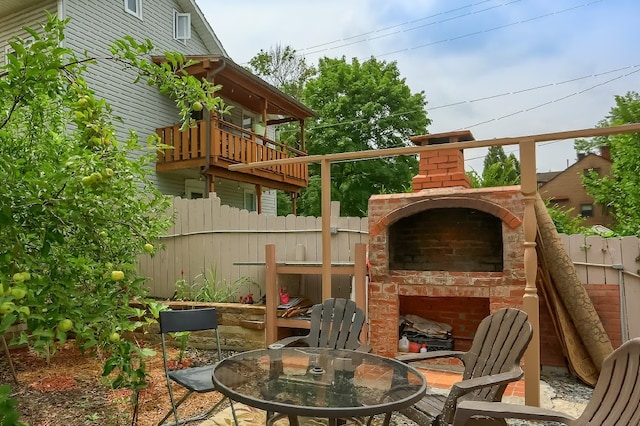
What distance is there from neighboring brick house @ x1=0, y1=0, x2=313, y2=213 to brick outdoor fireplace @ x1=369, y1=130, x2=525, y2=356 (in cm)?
421

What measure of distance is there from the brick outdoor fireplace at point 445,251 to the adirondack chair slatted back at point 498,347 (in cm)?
170

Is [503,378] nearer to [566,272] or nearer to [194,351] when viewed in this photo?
[566,272]

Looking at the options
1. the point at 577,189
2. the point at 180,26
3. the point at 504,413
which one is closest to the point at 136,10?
the point at 180,26

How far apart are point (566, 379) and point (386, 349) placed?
1843 mm

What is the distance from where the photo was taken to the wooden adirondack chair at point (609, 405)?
6.21 feet

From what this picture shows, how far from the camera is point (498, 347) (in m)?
2.82

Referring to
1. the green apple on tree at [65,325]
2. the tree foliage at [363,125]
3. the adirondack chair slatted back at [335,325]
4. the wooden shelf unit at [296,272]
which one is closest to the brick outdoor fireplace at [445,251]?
the wooden shelf unit at [296,272]

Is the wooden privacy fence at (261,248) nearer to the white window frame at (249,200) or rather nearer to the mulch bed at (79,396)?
the mulch bed at (79,396)

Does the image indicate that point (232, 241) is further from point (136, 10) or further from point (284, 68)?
point (284, 68)

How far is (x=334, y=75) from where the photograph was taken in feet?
65.5

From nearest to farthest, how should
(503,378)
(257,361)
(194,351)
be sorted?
(503,378) → (257,361) → (194,351)

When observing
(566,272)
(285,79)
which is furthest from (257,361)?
(285,79)

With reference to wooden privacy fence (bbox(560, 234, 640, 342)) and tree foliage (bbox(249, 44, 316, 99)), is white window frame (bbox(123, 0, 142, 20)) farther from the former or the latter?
tree foliage (bbox(249, 44, 316, 99))

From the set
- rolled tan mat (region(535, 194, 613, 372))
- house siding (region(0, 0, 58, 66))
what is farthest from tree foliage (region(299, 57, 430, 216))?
rolled tan mat (region(535, 194, 613, 372))
